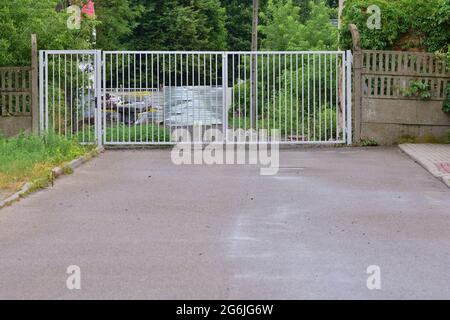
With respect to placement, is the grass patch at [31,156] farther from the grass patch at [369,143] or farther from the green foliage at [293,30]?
the green foliage at [293,30]

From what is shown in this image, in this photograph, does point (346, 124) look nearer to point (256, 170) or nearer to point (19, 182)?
point (256, 170)

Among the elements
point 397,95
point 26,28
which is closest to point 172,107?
point 26,28

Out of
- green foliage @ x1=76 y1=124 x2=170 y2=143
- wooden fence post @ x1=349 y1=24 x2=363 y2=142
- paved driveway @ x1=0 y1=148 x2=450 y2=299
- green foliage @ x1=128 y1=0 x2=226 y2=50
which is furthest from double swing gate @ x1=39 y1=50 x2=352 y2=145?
green foliage @ x1=128 y1=0 x2=226 y2=50

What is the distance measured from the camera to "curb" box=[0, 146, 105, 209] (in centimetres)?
1201

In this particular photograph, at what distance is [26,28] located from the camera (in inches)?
837

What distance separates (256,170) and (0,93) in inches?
270

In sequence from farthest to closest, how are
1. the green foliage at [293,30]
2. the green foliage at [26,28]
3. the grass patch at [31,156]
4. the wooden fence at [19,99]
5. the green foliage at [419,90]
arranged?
the green foliage at [293,30]
the green foliage at [419,90]
the green foliage at [26,28]
the wooden fence at [19,99]
the grass patch at [31,156]

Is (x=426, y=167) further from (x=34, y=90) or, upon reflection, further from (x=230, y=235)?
(x=34, y=90)

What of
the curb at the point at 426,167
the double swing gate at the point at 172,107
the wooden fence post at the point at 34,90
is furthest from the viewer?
the double swing gate at the point at 172,107

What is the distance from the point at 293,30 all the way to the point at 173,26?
760 centimetres

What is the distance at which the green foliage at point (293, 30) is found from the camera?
5478 cm

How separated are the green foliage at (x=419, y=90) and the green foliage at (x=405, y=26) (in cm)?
105

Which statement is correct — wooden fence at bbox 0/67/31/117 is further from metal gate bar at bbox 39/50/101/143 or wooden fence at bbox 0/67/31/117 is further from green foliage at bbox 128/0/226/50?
green foliage at bbox 128/0/226/50

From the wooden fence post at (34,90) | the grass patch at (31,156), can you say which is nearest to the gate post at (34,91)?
the wooden fence post at (34,90)
